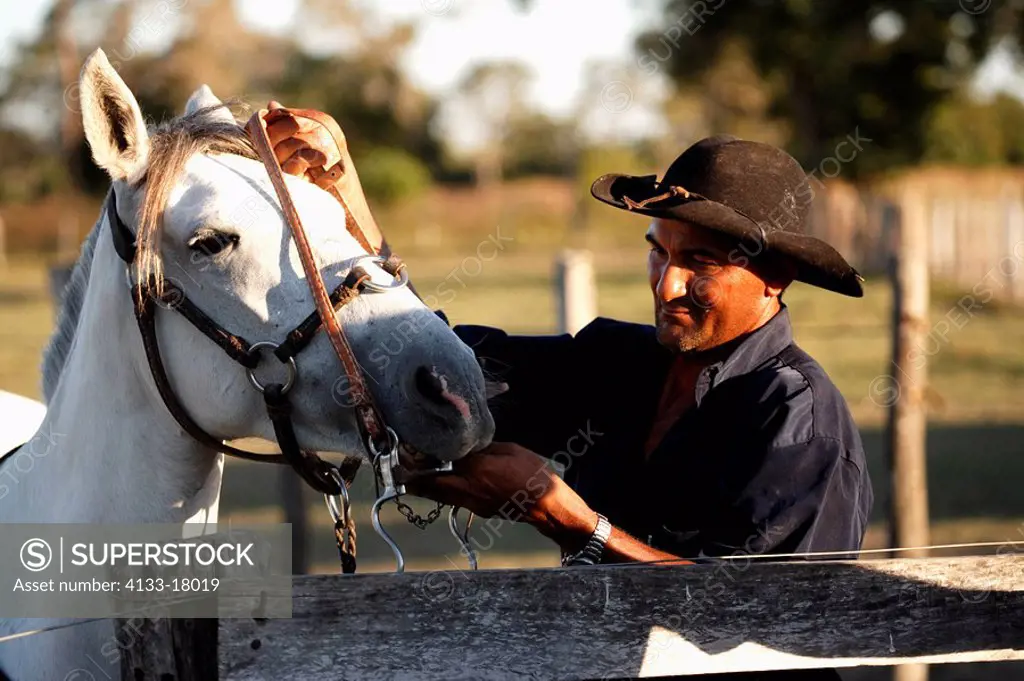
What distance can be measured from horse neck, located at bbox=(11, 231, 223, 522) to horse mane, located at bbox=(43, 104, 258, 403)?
0.15 metres

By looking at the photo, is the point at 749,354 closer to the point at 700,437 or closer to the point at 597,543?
the point at 700,437

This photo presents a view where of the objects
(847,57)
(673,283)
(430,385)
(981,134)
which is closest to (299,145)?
(430,385)

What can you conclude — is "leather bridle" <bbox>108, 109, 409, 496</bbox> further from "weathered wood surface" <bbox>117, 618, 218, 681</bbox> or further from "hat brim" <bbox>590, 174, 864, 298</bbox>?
"hat brim" <bbox>590, 174, 864, 298</bbox>

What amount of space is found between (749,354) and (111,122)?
153 cm

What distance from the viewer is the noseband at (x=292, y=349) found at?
209 centimetres

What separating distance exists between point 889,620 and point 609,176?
1.36 meters

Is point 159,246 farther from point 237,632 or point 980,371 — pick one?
point 980,371

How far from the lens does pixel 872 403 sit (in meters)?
12.1

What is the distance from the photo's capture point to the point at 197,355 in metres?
2.22

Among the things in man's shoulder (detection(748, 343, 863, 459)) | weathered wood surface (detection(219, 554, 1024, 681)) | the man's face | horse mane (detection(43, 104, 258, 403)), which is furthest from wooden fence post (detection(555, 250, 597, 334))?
weathered wood surface (detection(219, 554, 1024, 681))

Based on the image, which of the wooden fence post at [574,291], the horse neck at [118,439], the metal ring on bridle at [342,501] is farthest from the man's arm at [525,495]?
the wooden fence post at [574,291]

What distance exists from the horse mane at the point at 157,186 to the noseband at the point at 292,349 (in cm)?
4

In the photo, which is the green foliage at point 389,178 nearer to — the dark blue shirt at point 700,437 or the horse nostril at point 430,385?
the dark blue shirt at point 700,437

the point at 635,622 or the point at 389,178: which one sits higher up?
the point at 389,178
